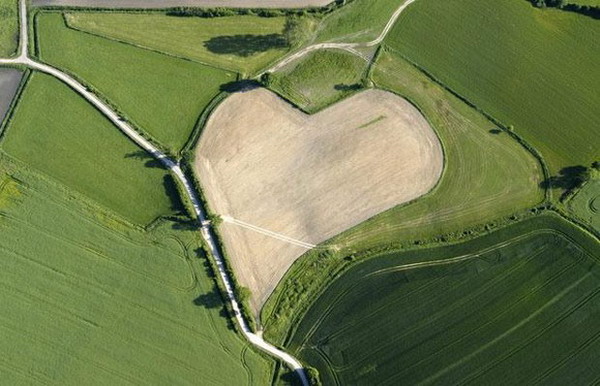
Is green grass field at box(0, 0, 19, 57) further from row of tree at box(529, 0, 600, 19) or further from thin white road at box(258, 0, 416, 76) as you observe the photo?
row of tree at box(529, 0, 600, 19)

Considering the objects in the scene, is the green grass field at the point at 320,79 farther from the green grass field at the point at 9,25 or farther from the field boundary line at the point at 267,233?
the green grass field at the point at 9,25

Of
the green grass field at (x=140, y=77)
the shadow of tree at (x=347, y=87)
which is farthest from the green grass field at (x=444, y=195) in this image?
the green grass field at (x=140, y=77)

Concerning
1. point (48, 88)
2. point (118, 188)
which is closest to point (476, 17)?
point (118, 188)

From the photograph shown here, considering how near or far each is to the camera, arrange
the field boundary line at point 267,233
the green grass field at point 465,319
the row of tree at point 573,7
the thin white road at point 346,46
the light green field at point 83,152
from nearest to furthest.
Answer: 1. the green grass field at point 465,319
2. the field boundary line at point 267,233
3. the light green field at point 83,152
4. the thin white road at point 346,46
5. the row of tree at point 573,7

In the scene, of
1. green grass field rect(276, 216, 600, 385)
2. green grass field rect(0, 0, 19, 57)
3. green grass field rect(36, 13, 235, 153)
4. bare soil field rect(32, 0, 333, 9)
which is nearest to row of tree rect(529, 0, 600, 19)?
bare soil field rect(32, 0, 333, 9)

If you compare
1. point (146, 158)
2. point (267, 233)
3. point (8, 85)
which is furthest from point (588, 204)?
point (8, 85)

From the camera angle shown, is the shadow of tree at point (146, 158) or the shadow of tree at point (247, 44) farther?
the shadow of tree at point (247, 44)

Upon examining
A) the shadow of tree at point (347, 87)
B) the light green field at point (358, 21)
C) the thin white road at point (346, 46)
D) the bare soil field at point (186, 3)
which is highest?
the bare soil field at point (186, 3)
